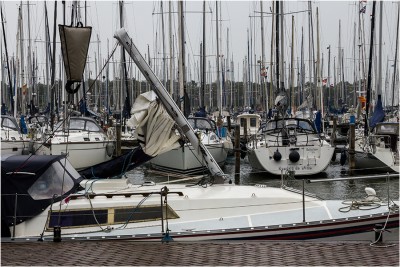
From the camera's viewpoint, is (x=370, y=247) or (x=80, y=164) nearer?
(x=370, y=247)

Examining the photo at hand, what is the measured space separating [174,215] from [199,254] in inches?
99.5

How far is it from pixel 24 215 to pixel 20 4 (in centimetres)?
3305

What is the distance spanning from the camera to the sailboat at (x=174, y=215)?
11.1m

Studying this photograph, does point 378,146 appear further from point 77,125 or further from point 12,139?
point 12,139

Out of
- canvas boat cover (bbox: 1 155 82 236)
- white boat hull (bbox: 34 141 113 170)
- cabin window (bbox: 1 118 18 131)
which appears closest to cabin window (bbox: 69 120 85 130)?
white boat hull (bbox: 34 141 113 170)

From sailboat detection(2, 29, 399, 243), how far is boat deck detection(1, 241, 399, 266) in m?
0.77

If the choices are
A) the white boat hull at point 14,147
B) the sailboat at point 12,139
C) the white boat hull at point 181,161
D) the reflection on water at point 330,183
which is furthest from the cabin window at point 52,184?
the white boat hull at point 14,147

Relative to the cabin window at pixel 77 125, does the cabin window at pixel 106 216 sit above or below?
below

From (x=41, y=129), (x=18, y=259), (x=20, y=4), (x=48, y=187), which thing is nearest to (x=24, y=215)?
(x=48, y=187)

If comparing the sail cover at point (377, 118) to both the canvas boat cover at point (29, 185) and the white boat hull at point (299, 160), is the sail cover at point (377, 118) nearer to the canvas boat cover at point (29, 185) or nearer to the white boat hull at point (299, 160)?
the white boat hull at point (299, 160)

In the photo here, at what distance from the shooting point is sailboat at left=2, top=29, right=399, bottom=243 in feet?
36.3

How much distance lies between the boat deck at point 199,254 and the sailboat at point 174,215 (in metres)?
0.77

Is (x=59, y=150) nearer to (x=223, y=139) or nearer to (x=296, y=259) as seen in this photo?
(x=223, y=139)

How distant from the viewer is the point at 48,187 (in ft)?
38.7
